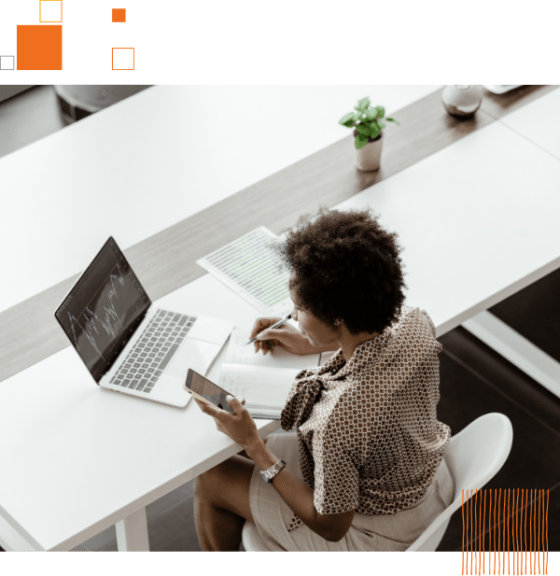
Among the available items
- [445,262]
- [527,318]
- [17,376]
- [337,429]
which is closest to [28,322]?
[17,376]

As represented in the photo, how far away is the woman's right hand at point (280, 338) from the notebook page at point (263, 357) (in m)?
0.01

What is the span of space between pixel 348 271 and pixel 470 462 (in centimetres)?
59

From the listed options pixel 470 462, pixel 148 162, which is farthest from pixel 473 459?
pixel 148 162

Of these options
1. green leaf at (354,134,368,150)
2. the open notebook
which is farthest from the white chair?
green leaf at (354,134,368,150)

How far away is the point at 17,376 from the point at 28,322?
0.17m

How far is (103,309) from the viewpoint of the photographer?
6.20ft

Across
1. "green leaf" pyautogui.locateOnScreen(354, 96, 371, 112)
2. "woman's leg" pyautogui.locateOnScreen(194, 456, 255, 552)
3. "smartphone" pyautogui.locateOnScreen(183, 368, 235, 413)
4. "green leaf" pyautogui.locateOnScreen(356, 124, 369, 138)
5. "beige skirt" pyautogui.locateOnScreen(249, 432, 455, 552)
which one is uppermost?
"green leaf" pyautogui.locateOnScreen(354, 96, 371, 112)

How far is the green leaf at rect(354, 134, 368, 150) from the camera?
7.54 feet

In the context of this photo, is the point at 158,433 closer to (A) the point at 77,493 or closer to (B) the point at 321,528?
(A) the point at 77,493

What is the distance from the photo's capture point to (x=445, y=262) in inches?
84.5

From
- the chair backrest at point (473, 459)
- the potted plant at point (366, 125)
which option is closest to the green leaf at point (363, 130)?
the potted plant at point (366, 125)

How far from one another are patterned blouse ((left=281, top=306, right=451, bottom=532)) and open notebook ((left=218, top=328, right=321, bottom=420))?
0.26 ft

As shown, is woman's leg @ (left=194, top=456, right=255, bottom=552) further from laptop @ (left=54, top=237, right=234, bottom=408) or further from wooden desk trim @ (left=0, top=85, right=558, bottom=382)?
wooden desk trim @ (left=0, top=85, right=558, bottom=382)

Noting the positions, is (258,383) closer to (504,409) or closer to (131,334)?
(131,334)
